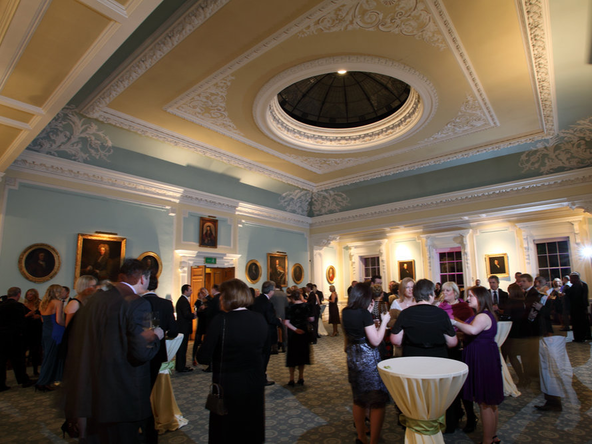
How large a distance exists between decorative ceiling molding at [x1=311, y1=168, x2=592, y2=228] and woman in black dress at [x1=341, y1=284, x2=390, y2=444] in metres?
9.31

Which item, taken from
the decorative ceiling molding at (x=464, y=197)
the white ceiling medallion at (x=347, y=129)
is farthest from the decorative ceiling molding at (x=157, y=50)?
the decorative ceiling molding at (x=464, y=197)

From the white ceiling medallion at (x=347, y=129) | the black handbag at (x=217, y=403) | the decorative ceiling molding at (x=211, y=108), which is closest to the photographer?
the black handbag at (x=217, y=403)

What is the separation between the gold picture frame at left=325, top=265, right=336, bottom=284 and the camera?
17.0 metres

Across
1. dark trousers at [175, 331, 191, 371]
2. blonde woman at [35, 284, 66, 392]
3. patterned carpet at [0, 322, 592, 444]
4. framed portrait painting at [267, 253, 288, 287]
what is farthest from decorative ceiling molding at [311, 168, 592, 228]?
blonde woman at [35, 284, 66, 392]

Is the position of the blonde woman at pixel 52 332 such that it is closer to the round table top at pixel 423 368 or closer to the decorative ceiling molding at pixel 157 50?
the decorative ceiling molding at pixel 157 50

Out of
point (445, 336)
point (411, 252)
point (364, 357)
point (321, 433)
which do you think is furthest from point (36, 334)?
point (411, 252)

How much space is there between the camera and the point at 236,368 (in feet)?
9.23

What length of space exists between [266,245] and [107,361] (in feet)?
35.8

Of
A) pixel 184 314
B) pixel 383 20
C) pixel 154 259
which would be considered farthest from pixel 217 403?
pixel 154 259

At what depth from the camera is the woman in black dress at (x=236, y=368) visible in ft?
9.13

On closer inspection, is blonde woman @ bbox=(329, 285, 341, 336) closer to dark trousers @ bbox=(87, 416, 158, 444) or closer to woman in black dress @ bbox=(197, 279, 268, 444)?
woman in black dress @ bbox=(197, 279, 268, 444)

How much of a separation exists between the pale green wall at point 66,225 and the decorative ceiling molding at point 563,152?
10.7 m

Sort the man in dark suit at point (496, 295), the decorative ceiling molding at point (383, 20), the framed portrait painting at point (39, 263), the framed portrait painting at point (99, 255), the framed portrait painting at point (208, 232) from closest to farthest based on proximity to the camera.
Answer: the decorative ceiling molding at point (383, 20), the man in dark suit at point (496, 295), the framed portrait painting at point (39, 263), the framed portrait painting at point (99, 255), the framed portrait painting at point (208, 232)

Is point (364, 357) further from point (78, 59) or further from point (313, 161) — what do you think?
point (313, 161)
